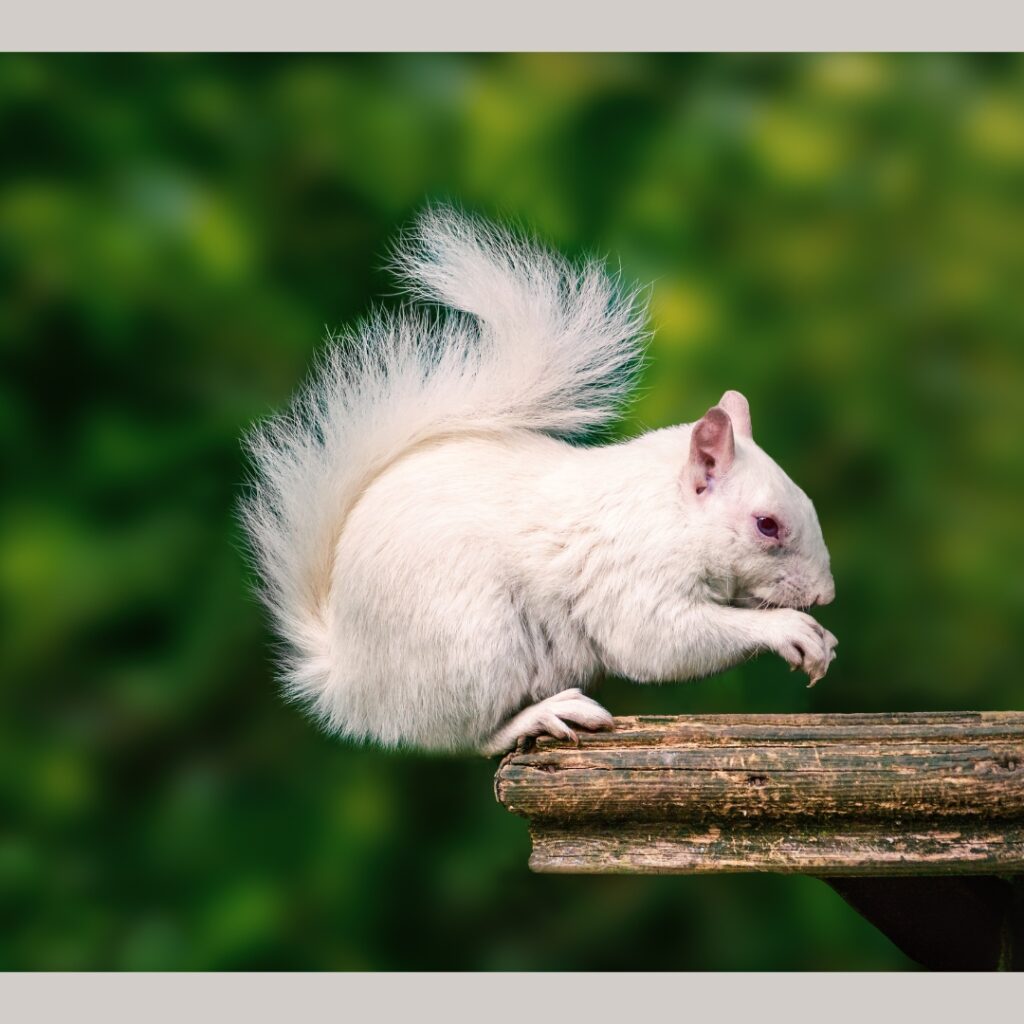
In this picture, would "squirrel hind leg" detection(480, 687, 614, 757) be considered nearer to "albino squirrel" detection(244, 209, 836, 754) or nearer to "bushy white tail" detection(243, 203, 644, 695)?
"albino squirrel" detection(244, 209, 836, 754)

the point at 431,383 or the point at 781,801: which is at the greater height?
the point at 431,383

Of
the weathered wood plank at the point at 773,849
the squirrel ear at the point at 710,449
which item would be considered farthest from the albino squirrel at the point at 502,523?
the weathered wood plank at the point at 773,849

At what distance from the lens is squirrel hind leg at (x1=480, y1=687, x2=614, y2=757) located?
58.2 inches

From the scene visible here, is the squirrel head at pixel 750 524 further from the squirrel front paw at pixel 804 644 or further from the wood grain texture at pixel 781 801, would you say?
the wood grain texture at pixel 781 801

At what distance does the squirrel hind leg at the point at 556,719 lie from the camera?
1478 mm

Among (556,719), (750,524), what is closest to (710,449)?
(750,524)

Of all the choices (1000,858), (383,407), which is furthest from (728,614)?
(383,407)

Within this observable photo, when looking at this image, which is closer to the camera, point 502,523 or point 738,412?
point 502,523

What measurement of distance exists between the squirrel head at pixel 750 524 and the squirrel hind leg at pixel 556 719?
0.64ft

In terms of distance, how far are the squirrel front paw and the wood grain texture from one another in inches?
3.0

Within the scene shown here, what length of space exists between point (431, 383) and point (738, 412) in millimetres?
366

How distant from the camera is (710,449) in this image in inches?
60.1

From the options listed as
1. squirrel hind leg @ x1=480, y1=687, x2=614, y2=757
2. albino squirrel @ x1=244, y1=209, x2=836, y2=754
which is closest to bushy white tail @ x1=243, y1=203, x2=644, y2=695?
albino squirrel @ x1=244, y1=209, x2=836, y2=754

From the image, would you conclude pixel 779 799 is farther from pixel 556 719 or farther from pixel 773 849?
pixel 556 719
